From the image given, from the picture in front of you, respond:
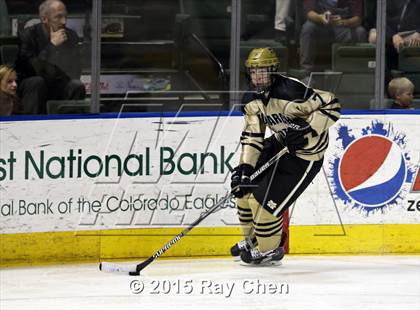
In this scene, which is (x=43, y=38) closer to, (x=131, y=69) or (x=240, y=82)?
(x=131, y=69)

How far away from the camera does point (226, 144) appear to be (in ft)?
25.6

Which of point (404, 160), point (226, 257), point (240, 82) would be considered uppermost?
point (240, 82)

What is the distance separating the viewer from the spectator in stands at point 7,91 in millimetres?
7582

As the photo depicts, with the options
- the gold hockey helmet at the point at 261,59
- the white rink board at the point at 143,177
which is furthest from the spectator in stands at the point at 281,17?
the white rink board at the point at 143,177

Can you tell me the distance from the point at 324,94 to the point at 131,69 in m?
1.33

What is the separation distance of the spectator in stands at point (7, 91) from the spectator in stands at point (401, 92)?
99.7 inches

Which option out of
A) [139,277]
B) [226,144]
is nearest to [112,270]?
[139,277]

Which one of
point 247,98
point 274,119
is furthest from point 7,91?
point 274,119

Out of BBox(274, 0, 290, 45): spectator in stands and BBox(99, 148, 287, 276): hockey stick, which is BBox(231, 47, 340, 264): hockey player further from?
BBox(274, 0, 290, 45): spectator in stands

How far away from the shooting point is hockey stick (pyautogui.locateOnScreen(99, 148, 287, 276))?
709 centimetres

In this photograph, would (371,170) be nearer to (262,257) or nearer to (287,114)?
(287,114)

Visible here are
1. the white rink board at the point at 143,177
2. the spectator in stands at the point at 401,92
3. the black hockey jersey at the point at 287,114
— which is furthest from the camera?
the spectator in stands at the point at 401,92

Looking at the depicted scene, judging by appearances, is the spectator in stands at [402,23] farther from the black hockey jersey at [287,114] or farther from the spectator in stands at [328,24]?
the black hockey jersey at [287,114]

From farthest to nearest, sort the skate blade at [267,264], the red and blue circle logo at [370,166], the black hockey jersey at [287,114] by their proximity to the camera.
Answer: the red and blue circle logo at [370,166], the skate blade at [267,264], the black hockey jersey at [287,114]
